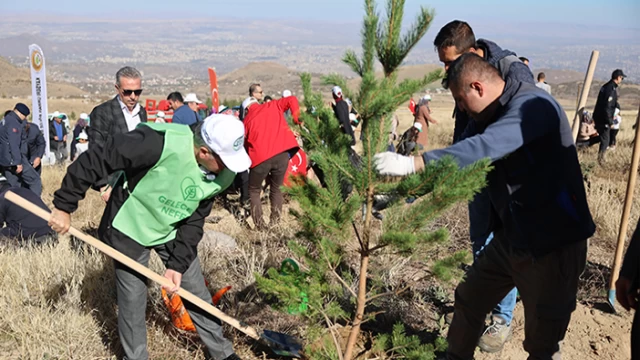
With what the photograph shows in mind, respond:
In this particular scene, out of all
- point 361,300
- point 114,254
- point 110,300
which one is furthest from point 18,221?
point 361,300

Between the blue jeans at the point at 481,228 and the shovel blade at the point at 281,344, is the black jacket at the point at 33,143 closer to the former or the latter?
the shovel blade at the point at 281,344

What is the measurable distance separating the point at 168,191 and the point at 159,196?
0.06m

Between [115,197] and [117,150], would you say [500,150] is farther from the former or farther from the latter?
[115,197]

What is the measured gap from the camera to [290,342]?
3303 mm

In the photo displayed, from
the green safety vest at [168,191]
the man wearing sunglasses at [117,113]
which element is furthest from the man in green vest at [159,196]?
the man wearing sunglasses at [117,113]

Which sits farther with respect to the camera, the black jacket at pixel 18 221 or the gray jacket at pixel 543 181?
the black jacket at pixel 18 221

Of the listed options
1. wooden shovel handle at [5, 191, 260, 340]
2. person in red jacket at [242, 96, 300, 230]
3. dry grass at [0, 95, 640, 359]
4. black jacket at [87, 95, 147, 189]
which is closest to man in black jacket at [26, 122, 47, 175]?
dry grass at [0, 95, 640, 359]

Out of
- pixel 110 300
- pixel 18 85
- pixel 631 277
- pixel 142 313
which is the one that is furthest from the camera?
pixel 18 85

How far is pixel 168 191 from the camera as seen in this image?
2.78m

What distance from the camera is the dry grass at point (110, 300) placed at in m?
3.24

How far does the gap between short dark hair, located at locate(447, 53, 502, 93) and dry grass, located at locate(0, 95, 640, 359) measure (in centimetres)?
104

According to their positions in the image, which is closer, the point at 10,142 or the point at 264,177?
the point at 264,177

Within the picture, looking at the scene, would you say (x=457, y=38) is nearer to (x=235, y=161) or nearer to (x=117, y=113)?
(x=235, y=161)

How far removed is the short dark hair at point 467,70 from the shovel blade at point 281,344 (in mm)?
1917
